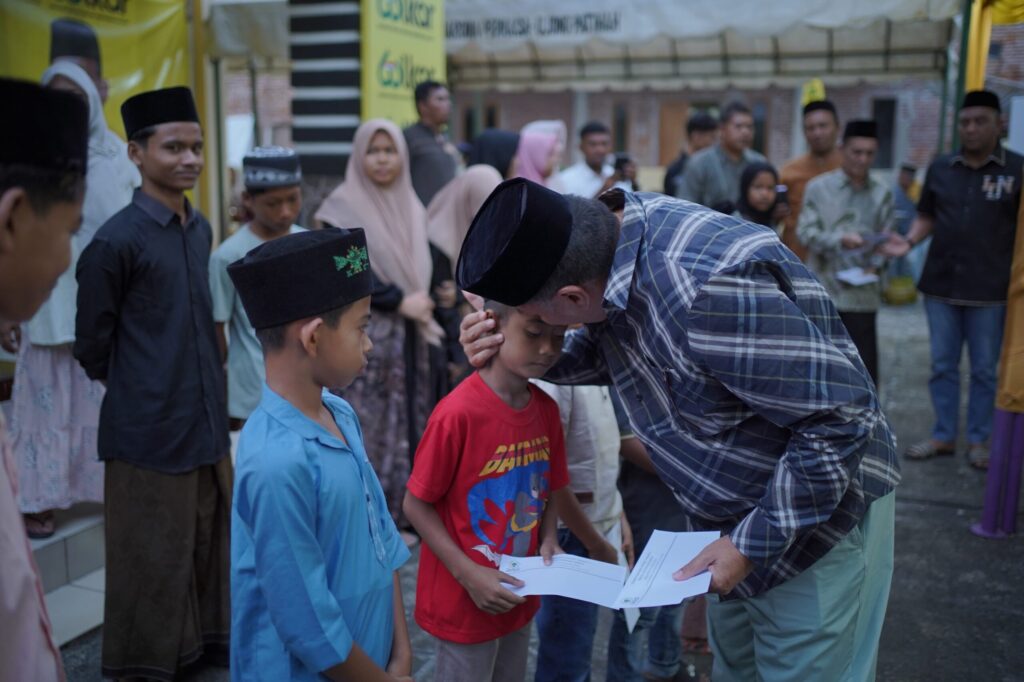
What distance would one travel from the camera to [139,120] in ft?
9.71

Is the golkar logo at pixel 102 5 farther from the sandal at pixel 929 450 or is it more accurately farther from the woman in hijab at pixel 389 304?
the sandal at pixel 929 450

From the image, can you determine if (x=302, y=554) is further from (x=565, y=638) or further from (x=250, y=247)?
(x=250, y=247)

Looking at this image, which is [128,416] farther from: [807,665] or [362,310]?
[807,665]

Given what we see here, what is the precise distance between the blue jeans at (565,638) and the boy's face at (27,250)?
174 cm

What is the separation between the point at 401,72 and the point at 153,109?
3.24 meters

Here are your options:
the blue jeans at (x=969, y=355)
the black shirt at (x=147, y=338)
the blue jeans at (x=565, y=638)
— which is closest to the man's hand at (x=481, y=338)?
the blue jeans at (x=565, y=638)

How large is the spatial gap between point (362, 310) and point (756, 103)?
63.3 feet

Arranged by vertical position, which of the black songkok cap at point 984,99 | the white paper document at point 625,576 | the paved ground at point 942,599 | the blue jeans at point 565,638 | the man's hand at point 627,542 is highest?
the black songkok cap at point 984,99

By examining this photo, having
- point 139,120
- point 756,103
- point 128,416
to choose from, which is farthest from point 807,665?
point 756,103

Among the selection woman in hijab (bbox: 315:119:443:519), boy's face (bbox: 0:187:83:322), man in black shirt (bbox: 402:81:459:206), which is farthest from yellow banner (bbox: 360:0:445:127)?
boy's face (bbox: 0:187:83:322)

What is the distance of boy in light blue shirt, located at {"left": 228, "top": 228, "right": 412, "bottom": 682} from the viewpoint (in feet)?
5.32

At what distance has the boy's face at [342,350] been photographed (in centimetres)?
177

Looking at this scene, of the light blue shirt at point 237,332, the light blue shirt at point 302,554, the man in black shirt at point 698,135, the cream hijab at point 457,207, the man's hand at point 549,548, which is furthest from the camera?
the man in black shirt at point 698,135

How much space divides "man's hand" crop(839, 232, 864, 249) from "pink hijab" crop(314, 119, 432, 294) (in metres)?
2.69
